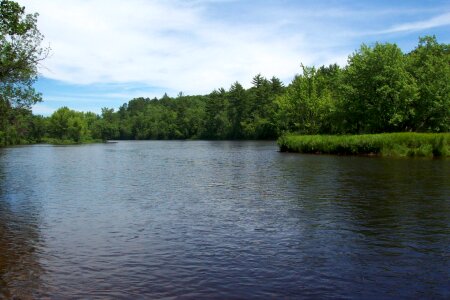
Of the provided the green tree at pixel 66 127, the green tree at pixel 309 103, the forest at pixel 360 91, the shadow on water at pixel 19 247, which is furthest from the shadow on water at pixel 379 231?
the green tree at pixel 66 127

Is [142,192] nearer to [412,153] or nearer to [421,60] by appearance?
[412,153]

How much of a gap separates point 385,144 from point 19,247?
53.8m

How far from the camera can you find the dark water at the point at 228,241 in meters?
11.6

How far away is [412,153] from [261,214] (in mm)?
43514

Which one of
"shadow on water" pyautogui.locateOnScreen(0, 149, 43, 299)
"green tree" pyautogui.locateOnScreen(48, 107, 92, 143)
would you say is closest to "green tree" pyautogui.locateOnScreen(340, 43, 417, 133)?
"shadow on water" pyautogui.locateOnScreen(0, 149, 43, 299)

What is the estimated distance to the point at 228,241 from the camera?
1636cm

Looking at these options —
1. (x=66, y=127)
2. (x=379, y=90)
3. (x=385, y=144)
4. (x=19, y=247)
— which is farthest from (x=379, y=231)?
(x=66, y=127)

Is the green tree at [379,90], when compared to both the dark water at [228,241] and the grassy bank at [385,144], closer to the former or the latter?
the grassy bank at [385,144]

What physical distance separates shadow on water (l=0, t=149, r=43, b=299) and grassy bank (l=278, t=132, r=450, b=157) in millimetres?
48255

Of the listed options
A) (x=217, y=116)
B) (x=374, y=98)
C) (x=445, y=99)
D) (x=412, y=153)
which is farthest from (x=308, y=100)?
(x=217, y=116)

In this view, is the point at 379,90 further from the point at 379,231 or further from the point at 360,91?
the point at 379,231

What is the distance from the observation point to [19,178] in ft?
132

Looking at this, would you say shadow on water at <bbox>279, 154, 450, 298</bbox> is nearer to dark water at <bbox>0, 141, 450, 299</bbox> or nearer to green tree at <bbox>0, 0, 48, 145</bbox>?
dark water at <bbox>0, 141, 450, 299</bbox>

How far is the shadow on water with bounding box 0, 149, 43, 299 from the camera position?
38.0 feet
